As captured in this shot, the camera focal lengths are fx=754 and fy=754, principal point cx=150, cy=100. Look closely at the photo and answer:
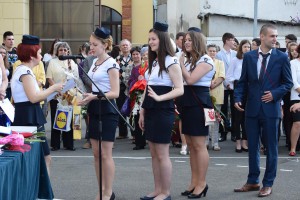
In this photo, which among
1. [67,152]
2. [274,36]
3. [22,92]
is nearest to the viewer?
[22,92]

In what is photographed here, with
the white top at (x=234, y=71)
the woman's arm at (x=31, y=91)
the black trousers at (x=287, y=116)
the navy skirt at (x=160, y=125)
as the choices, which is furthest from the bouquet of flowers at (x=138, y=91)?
the woman's arm at (x=31, y=91)

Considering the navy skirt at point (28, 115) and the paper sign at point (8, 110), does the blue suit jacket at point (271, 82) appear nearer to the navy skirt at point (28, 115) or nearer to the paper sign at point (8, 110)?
the navy skirt at point (28, 115)

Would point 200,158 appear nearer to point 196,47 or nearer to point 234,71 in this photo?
point 196,47

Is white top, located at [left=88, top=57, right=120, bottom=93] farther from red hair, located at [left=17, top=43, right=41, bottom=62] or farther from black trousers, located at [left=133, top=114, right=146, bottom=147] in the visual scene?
black trousers, located at [left=133, top=114, right=146, bottom=147]

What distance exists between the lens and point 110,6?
28578 mm

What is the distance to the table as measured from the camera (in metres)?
6.06

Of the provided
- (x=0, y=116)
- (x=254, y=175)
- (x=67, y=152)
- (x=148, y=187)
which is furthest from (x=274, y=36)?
(x=67, y=152)

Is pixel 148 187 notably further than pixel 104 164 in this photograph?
Yes

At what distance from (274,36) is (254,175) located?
67.2 inches

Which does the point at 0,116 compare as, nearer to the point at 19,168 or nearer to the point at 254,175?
the point at 19,168

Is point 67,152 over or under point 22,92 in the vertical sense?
under

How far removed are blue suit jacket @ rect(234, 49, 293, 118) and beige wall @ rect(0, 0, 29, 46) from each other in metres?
14.2

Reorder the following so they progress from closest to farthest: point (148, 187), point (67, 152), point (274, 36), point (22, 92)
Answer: point (22, 92) < point (274, 36) < point (148, 187) < point (67, 152)

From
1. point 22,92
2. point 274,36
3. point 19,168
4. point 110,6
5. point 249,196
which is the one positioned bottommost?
point 249,196
